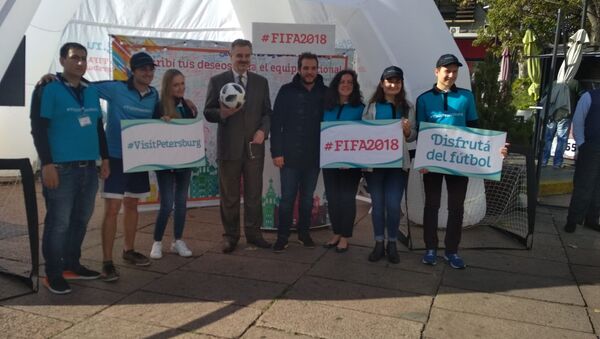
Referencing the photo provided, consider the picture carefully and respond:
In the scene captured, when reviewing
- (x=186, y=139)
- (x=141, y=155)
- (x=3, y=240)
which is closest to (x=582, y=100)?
(x=186, y=139)

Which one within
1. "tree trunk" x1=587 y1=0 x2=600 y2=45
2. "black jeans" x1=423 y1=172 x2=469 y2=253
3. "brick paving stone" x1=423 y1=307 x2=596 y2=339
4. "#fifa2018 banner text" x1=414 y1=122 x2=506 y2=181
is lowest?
"brick paving stone" x1=423 y1=307 x2=596 y2=339

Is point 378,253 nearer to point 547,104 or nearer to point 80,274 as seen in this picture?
point 80,274

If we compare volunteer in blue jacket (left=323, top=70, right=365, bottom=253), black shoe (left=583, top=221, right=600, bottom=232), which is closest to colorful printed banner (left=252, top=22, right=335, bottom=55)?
volunteer in blue jacket (left=323, top=70, right=365, bottom=253)

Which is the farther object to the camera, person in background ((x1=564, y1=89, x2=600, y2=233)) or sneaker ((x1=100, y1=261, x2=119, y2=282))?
person in background ((x1=564, y1=89, x2=600, y2=233))

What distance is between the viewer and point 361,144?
5207 millimetres

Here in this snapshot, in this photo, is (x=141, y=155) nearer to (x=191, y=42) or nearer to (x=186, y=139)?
(x=186, y=139)

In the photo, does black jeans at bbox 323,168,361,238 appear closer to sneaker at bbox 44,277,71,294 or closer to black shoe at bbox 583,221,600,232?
sneaker at bbox 44,277,71,294

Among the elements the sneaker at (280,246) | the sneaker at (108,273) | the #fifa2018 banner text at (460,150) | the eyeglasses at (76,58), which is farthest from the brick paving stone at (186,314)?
the #fifa2018 banner text at (460,150)

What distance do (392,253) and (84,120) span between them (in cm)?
302

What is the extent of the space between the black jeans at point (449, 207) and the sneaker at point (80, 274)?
305cm

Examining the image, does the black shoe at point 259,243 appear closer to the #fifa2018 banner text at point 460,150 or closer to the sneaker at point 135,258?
the sneaker at point 135,258

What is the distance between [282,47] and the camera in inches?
248

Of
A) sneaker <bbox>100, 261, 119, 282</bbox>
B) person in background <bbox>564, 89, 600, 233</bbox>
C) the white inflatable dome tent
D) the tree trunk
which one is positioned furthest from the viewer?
the tree trunk

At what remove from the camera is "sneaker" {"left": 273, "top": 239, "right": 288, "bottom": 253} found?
5.56 metres
